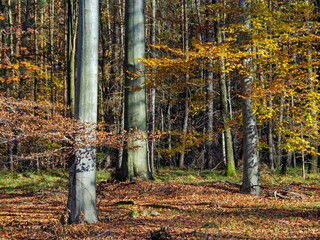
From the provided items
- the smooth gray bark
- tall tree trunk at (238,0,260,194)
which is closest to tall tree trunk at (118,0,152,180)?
tall tree trunk at (238,0,260,194)

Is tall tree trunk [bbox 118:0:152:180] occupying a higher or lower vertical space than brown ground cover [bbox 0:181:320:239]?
higher

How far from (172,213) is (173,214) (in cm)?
9

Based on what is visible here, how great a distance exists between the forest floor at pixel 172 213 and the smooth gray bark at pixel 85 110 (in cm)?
35

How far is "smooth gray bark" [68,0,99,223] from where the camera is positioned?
7.49m

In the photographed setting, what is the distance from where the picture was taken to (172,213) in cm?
920

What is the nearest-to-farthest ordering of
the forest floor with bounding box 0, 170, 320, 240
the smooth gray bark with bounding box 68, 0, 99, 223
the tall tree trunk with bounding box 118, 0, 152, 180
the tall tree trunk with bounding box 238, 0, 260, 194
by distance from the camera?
the forest floor with bounding box 0, 170, 320, 240 < the smooth gray bark with bounding box 68, 0, 99, 223 < the tall tree trunk with bounding box 238, 0, 260, 194 < the tall tree trunk with bounding box 118, 0, 152, 180

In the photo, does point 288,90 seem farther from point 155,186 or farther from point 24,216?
point 24,216

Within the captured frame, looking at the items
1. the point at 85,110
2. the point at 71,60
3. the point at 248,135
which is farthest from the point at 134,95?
the point at 85,110

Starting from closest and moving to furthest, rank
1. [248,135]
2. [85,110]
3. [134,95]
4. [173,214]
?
[85,110] → [173,214] → [248,135] → [134,95]

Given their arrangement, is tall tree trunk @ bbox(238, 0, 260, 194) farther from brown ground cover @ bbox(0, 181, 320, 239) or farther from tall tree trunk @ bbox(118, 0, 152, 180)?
tall tree trunk @ bbox(118, 0, 152, 180)

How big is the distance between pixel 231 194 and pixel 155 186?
213cm

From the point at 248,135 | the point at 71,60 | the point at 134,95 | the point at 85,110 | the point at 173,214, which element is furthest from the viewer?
the point at 71,60

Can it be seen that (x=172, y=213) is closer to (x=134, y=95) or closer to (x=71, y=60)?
(x=134, y=95)

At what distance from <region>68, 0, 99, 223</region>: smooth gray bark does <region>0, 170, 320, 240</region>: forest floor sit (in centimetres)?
35
